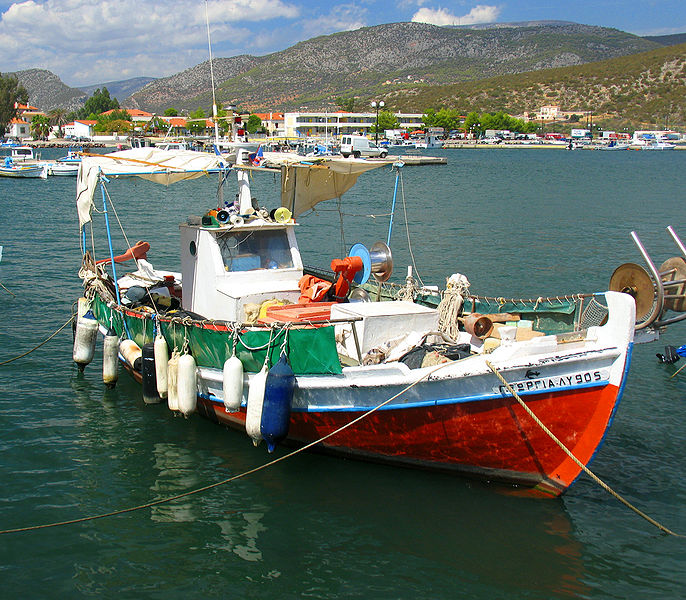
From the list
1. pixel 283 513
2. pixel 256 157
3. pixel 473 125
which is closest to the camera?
pixel 283 513

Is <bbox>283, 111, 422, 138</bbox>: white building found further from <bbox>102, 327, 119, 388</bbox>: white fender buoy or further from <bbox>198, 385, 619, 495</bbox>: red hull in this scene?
<bbox>198, 385, 619, 495</bbox>: red hull

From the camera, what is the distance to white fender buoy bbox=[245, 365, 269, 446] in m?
9.72

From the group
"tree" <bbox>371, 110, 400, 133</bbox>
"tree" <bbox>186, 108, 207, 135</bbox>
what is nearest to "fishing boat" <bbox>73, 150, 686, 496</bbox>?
"tree" <bbox>186, 108, 207, 135</bbox>

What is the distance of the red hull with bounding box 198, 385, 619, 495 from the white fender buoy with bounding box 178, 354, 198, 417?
170 centimetres

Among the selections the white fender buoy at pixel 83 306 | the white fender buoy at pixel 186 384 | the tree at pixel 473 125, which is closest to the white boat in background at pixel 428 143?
the tree at pixel 473 125

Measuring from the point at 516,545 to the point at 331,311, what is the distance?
4234 millimetres

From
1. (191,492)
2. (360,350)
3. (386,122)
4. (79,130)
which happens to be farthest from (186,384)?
(79,130)

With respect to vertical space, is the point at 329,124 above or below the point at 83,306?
above

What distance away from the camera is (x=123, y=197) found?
183ft

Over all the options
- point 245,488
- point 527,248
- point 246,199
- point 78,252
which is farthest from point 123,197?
point 245,488

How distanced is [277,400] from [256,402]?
14.1 inches

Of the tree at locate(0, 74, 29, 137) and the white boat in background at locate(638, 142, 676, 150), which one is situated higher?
the tree at locate(0, 74, 29, 137)

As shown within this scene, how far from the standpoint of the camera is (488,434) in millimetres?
9188

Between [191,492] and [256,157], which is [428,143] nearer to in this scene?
[256,157]
